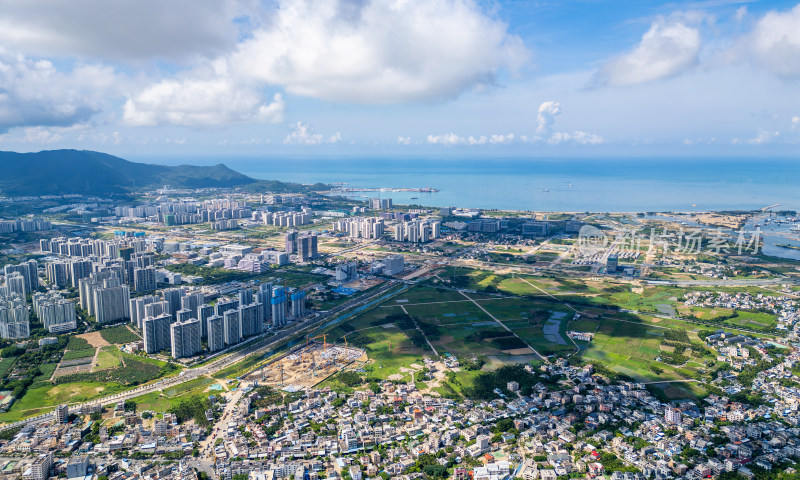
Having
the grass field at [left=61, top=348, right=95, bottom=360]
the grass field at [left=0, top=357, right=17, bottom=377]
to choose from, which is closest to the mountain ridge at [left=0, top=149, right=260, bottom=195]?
the grass field at [left=0, top=357, right=17, bottom=377]

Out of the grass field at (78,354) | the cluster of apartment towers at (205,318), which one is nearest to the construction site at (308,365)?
the cluster of apartment towers at (205,318)

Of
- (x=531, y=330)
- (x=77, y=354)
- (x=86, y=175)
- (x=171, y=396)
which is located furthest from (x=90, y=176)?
(x=531, y=330)

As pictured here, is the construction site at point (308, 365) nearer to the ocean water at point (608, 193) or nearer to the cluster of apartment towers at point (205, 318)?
the cluster of apartment towers at point (205, 318)

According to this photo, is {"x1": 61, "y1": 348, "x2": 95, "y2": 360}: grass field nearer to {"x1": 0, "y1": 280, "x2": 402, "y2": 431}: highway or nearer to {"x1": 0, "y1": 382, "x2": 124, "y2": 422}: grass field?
{"x1": 0, "y1": 382, "x2": 124, "y2": 422}: grass field

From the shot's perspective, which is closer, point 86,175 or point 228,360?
point 228,360

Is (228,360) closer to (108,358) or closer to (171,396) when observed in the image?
(171,396)

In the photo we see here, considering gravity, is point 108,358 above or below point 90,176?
below
